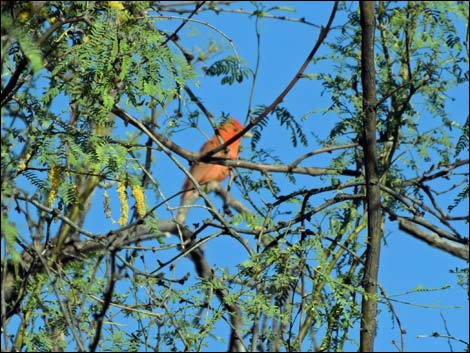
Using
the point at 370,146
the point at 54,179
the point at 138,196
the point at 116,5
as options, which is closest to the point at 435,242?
the point at 370,146

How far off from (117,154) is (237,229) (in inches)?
31.6

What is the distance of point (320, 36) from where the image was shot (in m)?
3.79

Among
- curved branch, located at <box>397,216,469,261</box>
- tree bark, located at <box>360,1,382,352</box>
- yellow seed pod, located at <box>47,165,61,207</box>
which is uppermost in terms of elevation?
curved branch, located at <box>397,216,469,261</box>

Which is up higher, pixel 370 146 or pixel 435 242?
pixel 435 242

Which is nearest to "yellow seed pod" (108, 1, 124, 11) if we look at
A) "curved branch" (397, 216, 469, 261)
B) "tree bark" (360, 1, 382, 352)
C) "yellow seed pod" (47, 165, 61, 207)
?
"yellow seed pod" (47, 165, 61, 207)

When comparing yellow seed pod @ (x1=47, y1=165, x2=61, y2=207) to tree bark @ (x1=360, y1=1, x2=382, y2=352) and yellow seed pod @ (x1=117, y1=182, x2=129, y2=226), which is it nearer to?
yellow seed pod @ (x1=117, y1=182, x2=129, y2=226)

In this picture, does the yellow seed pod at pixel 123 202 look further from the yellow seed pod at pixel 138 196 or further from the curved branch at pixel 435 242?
the curved branch at pixel 435 242

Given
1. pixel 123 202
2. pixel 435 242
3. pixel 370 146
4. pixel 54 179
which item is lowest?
pixel 54 179

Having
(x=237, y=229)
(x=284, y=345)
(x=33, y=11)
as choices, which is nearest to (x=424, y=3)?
(x=237, y=229)

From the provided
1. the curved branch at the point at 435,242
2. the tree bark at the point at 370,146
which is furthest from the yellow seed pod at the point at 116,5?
the curved branch at the point at 435,242

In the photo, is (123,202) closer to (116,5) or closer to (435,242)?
(116,5)

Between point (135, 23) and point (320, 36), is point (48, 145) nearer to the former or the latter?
point (135, 23)

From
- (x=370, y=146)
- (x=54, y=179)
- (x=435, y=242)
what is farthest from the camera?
(x=435, y=242)

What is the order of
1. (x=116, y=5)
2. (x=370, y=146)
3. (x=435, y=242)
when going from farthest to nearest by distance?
(x=435, y=242)
(x=370, y=146)
(x=116, y=5)
